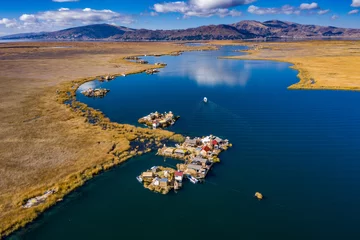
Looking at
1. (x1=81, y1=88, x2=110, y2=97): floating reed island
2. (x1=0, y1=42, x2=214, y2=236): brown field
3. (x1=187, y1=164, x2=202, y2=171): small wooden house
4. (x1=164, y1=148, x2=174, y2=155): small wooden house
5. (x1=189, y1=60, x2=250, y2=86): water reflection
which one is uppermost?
(x1=187, y1=164, x2=202, y2=171): small wooden house

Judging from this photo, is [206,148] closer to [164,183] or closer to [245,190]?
[245,190]

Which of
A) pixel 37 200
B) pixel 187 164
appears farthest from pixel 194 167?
pixel 37 200

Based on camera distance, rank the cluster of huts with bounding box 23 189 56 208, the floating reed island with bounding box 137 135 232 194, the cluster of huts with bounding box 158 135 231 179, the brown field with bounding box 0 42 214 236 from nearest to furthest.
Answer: the cluster of huts with bounding box 23 189 56 208, the brown field with bounding box 0 42 214 236, the floating reed island with bounding box 137 135 232 194, the cluster of huts with bounding box 158 135 231 179

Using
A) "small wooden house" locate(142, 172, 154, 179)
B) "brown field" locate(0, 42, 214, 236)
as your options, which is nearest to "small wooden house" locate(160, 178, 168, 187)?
"small wooden house" locate(142, 172, 154, 179)

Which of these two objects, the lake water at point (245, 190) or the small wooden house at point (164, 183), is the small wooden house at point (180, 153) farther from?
the small wooden house at point (164, 183)

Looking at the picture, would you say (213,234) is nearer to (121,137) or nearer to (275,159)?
(275,159)

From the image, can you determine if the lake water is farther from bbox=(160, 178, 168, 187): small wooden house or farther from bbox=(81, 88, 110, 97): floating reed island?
bbox=(81, 88, 110, 97): floating reed island

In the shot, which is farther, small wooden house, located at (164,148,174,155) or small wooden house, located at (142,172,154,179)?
small wooden house, located at (164,148,174,155)
